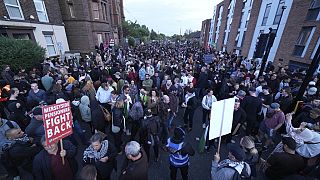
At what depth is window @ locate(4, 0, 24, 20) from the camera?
11203mm

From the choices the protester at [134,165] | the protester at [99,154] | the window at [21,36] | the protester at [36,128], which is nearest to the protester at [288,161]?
the protester at [134,165]

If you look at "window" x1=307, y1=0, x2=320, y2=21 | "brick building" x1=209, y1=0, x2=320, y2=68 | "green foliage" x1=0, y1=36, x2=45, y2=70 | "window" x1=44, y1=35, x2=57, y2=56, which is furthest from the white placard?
"window" x1=44, y1=35, x2=57, y2=56

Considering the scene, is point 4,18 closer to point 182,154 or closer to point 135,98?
point 135,98

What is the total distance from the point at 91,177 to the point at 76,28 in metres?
19.5

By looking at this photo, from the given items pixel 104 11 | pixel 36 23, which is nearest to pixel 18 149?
pixel 36 23

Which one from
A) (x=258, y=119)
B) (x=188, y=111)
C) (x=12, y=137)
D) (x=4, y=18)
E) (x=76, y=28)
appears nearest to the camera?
(x=12, y=137)

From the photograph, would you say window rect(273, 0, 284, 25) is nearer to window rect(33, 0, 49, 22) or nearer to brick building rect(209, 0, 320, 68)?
brick building rect(209, 0, 320, 68)

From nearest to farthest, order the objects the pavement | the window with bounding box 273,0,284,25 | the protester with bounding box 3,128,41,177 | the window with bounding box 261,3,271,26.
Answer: the protester with bounding box 3,128,41,177
the pavement
the window with bounding box 273,0,284,25
the window with bounding box 261,3,271,26

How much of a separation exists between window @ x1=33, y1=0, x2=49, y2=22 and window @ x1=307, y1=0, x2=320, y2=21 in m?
22.1

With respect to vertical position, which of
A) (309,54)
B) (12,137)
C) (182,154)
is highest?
(309,54)

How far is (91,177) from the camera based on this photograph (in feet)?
7.55

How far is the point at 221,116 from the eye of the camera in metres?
3.10

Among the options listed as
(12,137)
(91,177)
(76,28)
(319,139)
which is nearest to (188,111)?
(319,139)

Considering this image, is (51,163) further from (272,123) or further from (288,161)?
(272,123)
